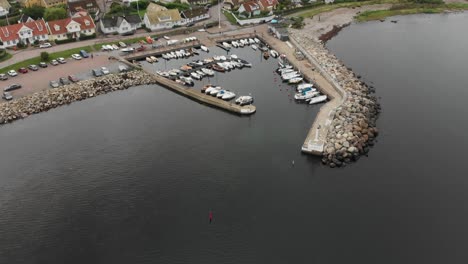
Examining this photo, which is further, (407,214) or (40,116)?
(40,116)

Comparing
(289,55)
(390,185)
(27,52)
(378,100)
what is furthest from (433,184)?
(27,52)

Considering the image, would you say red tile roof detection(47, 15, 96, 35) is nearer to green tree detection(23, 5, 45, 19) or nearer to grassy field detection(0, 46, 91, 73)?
grassy field detection(0, 46, 91, 73)

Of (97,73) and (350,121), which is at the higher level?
(97,73)

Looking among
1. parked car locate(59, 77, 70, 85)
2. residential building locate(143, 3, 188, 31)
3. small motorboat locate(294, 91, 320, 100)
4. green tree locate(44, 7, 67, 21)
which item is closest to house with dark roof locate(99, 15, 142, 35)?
residential building locate(143, 3, 188, 31)

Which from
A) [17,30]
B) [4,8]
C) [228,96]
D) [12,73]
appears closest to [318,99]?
[228,96]

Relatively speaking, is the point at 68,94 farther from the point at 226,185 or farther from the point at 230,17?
the point at 230,17

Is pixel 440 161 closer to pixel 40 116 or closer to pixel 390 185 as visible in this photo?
pixel 390 185
